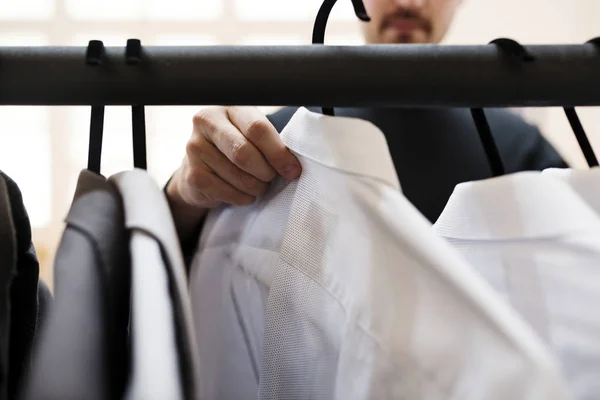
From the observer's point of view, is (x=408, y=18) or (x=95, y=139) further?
(x=408, y=18)

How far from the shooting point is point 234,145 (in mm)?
317

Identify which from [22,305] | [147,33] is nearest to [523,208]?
[22,305]

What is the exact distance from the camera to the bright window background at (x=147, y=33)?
1733 mm

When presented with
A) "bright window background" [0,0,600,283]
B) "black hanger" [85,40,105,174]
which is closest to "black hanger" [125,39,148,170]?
"black hanger" [85,40,105,174]

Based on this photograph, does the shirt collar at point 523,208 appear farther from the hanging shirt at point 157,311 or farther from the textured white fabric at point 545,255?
the hanging shirt at point 157,311

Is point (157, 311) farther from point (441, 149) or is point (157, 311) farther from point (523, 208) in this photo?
point (441, 149)

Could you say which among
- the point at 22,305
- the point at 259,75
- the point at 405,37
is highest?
the point at 405,37

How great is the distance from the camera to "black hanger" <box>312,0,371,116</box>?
31 centimetres

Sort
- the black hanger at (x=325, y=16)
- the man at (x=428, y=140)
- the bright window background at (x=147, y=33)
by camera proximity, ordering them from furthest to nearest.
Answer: the bright window background at (x=147, y=33) → the man at (x=428, y=140) → the black hanger at (x=325, y=16)

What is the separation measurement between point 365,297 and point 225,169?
12 centimetres

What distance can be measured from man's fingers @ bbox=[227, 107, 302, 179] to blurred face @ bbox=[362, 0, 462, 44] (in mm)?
521

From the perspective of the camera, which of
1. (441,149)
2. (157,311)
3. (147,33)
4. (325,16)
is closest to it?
(157,311)

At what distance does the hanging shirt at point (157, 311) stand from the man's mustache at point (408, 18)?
0.59 meters

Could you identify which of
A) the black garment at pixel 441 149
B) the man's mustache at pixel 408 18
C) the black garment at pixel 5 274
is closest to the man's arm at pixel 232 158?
the black garment at pixel 5 274
